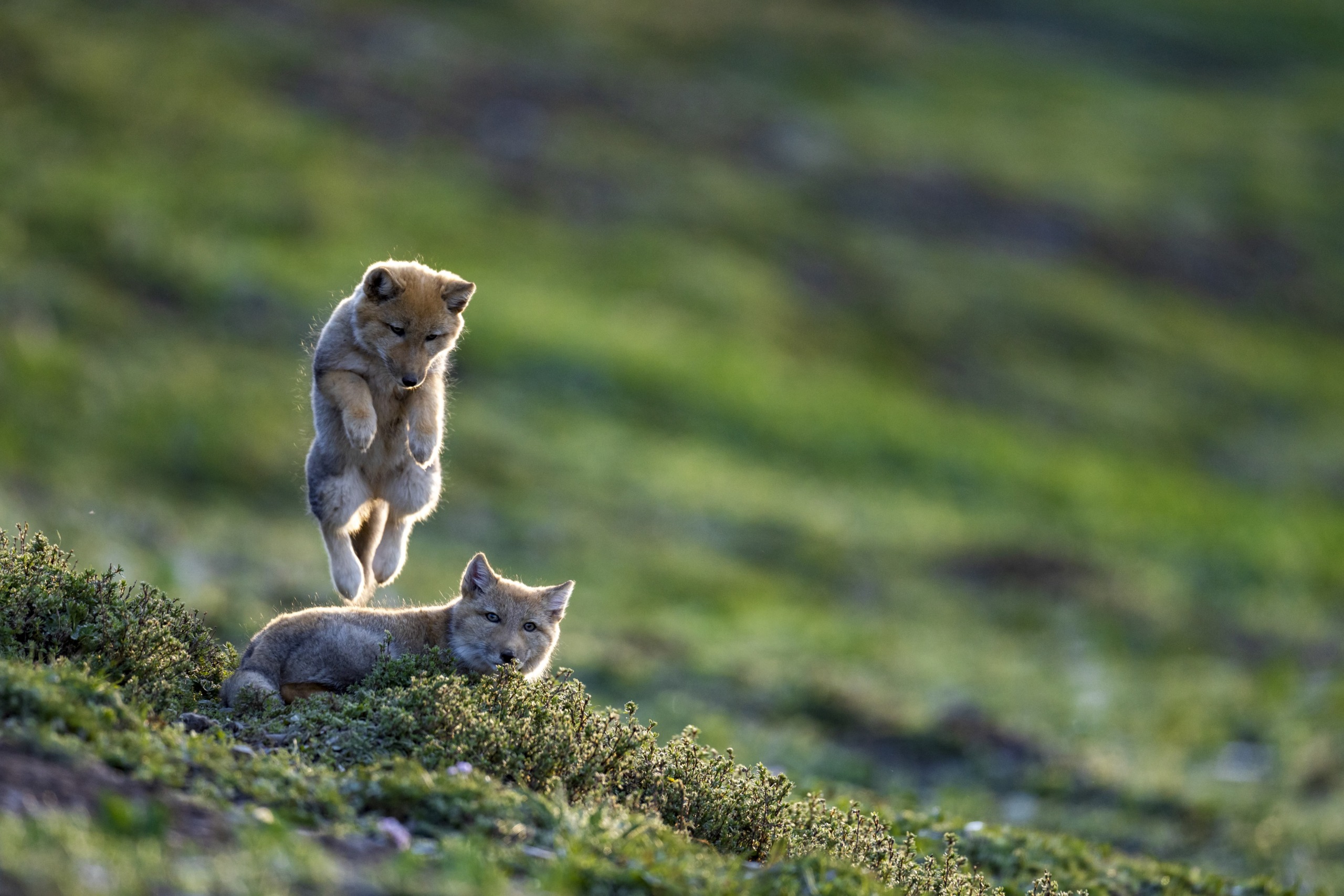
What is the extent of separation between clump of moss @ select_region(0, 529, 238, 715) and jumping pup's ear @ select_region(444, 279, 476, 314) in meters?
2.88

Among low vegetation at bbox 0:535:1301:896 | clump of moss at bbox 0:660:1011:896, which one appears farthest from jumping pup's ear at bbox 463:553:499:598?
clump of moss at bbox 0:660:1011:896

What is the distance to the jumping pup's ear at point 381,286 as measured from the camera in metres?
9.36

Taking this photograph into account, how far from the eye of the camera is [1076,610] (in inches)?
1060

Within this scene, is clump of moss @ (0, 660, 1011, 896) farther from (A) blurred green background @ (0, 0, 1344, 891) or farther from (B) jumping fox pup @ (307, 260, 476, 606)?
(A) blurred green background @ (0, 0, 1344, 891)

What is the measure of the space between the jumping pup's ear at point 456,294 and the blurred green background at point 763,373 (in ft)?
23.0

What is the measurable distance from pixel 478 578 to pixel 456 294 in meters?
2.07

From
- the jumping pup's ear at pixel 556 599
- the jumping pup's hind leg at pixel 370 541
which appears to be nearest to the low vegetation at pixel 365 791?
the jumping pup's ear at pixel 556 599

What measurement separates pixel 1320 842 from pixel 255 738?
13.2 m

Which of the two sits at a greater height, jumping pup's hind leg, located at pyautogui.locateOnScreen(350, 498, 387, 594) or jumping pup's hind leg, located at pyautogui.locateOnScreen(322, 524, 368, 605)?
jumping pup's hind leg, located at pyautogui.locateOnScreen(350, 498, 387, 594)

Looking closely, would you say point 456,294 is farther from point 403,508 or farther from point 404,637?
point 404,637

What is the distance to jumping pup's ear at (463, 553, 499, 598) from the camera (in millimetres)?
9438

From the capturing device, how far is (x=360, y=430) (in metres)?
9.34

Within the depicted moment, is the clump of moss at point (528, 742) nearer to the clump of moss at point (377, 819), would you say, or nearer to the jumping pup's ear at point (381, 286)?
the clump of moss at point (377, 819)

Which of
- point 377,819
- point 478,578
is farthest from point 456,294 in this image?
point 377,819
